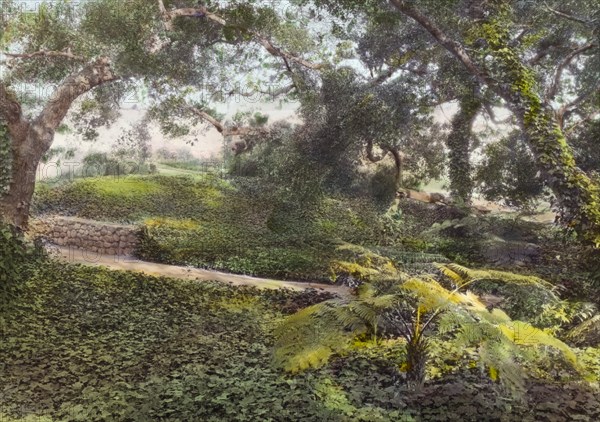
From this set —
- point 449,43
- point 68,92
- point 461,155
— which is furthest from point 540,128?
point 68,92

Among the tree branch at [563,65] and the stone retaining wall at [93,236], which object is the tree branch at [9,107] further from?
the tree branch at [563,65]

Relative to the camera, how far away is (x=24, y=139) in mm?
9375

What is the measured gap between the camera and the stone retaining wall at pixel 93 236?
1148 centimetres

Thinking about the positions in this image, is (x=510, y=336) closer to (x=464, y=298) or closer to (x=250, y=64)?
(x=464, y=298)

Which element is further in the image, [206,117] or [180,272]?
[206,117]

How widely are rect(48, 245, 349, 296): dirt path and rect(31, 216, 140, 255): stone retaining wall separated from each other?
51cm

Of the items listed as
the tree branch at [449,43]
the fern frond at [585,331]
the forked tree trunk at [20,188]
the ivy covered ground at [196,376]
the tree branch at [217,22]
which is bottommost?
the ivy covered ground at [196,376]

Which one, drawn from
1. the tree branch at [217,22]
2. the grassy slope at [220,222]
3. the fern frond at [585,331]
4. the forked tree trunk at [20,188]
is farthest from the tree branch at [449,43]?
the forked tree trunk at [20,188]

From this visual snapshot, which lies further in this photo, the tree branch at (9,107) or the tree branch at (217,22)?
the tree branch at (217,22)

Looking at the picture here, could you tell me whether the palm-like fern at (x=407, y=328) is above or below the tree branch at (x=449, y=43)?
below

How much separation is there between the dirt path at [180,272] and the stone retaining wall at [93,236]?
51 centimetres

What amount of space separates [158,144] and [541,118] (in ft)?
54.4

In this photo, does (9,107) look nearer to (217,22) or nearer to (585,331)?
(217,22)

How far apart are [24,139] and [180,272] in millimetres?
3829
